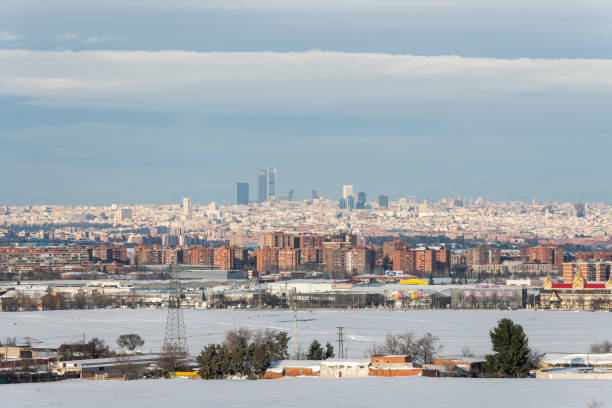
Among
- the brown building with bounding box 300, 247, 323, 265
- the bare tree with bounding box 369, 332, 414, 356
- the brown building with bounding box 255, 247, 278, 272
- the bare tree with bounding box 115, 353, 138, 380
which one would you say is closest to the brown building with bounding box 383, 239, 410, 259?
the brown building with bounding box 300, 247, 323, 265

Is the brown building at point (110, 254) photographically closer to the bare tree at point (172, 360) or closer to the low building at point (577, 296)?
the low building at point (577, 296)

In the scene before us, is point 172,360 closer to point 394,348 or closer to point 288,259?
point 394,348

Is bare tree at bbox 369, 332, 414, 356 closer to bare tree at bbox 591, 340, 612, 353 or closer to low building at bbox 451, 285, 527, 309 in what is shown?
bare tree at bbox 591, 340, 612, 353

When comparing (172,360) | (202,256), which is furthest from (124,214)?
(172,360)

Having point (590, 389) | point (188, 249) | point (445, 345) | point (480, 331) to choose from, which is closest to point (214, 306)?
point (480, 331)

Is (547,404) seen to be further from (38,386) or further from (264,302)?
(264,302)

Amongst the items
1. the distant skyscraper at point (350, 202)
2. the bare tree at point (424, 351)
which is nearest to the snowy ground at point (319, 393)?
the bare tree at point (424, 351)
